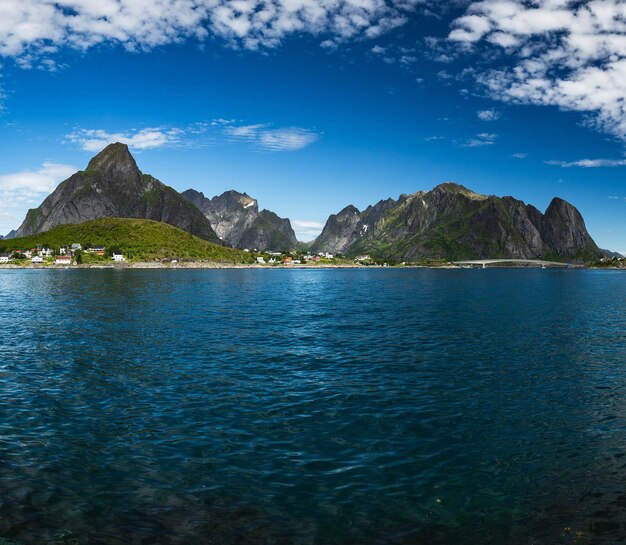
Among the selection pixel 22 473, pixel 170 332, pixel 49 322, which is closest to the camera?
pixel 22 473

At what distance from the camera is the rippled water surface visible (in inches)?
579

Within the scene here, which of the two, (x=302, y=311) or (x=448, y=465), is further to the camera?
(x=302, y=311)

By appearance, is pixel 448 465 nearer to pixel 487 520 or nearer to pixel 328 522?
pixel 487 520

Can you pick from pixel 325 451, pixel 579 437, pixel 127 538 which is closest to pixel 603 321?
pixel 579 437

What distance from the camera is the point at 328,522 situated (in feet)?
48.6

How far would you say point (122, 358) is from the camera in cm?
4019

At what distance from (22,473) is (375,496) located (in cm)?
1418

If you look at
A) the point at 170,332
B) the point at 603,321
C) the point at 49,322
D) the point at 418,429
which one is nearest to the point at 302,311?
the point at 170,332

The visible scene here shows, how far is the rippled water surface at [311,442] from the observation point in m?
14.7

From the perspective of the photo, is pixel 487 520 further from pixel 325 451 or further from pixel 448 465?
pixel 325 451

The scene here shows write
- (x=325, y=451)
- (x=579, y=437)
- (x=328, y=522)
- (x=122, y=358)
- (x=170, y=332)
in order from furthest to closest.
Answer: (x=170, y=332) < (x=122, y=358) < (x=579, y=437) < (x=325, y=451) < (x=328, y=522)

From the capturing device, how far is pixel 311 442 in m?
21.5

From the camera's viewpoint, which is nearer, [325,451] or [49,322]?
[325,451]

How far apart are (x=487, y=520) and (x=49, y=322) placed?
2524 inches
